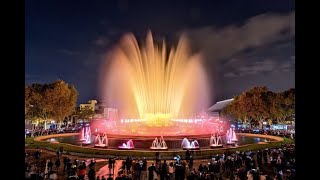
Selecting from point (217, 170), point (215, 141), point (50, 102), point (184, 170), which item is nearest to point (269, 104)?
point (215, 141)

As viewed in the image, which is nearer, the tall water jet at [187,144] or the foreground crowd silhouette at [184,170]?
the foreground crowd silhouette at [184,170]

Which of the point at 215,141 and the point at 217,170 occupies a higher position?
the point at 217,170

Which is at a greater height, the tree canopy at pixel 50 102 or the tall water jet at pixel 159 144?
the tree canopy at pixel 50 102

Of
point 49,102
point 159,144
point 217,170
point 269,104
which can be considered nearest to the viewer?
point 217,170

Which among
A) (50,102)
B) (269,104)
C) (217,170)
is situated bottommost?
(217,170)

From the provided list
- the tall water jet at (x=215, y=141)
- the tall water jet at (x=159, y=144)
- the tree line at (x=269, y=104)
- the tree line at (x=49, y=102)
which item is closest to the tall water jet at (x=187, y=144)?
the tall water jet at (x=159, y=144)

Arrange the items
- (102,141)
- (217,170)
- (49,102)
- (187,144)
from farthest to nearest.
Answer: (49,102) → (102,141) → (187,144) → (217,170)

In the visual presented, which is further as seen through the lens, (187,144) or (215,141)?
(215,141)

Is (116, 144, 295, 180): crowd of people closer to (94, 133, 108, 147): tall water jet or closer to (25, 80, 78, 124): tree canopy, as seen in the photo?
(94, 133, 108, 147): tall water jet

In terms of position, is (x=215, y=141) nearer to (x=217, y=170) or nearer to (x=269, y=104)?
(x=217, y=170)

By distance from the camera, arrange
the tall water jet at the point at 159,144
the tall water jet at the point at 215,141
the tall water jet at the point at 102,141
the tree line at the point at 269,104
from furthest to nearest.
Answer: the tree line at the point at 269,104 → the tall water jet at the point at 102,141 → the tall water jet at the point at 215,141 → the tall water jet at the point at 159,144

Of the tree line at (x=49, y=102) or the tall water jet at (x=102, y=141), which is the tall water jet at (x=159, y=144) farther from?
the tree line at (x=49, y=102)
